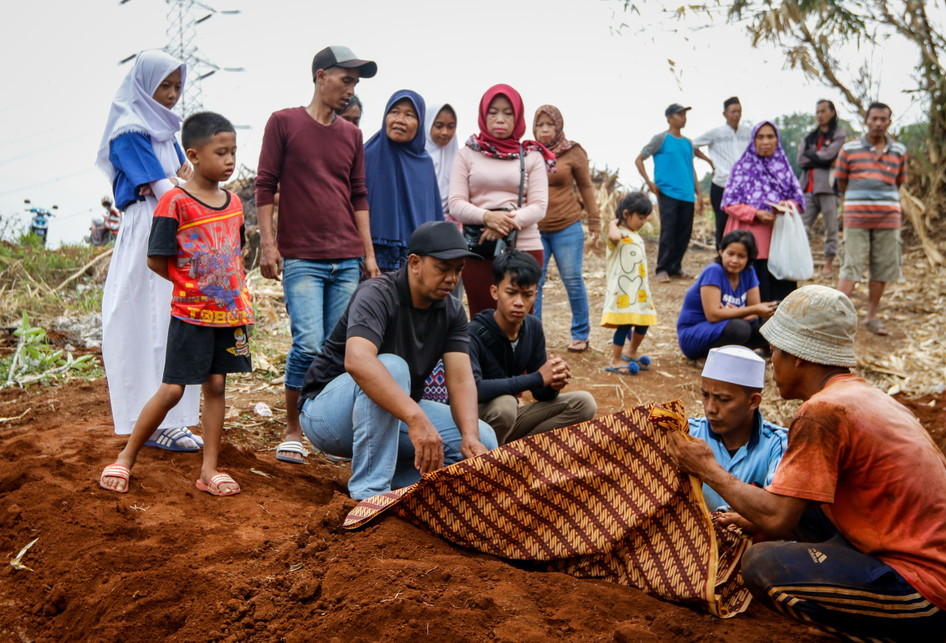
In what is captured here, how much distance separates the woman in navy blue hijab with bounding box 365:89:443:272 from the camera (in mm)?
4898

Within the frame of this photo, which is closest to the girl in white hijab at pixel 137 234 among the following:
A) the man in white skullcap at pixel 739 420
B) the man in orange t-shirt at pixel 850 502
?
the man in white skullcap at pixel 739 420

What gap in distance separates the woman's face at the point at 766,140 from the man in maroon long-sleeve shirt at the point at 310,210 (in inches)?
152

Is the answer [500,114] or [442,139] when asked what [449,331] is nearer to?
[500,114]

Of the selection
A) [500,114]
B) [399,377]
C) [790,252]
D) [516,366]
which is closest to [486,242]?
[500,114]

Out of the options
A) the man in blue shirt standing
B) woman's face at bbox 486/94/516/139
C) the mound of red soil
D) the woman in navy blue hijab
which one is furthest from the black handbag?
the man in blue shirt standing

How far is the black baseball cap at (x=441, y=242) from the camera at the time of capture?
3.24m

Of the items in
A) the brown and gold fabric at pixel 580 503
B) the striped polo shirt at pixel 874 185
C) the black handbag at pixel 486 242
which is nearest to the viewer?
the brown and gold fabric at pixel 580 503

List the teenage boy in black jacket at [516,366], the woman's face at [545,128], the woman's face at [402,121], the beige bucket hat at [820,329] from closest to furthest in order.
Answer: the beige bucket hat at [820,329]
the teenage boy in black jacket at [516,366]
the woman's face at [402,121]
the woman's face at [545,128]

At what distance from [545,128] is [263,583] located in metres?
4.85

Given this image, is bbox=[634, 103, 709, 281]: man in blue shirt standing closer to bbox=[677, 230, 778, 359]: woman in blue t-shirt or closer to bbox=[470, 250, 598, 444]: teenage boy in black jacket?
bbox=[677, 230, 778, 359]: woman in blue t-shirt

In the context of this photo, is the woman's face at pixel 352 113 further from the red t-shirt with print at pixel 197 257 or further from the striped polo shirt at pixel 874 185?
the striped polo shirt at pixel 874 185

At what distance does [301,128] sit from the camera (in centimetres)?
439

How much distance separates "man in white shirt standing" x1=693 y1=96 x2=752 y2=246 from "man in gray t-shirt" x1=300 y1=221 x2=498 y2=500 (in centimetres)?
637

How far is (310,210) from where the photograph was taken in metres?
4.42
